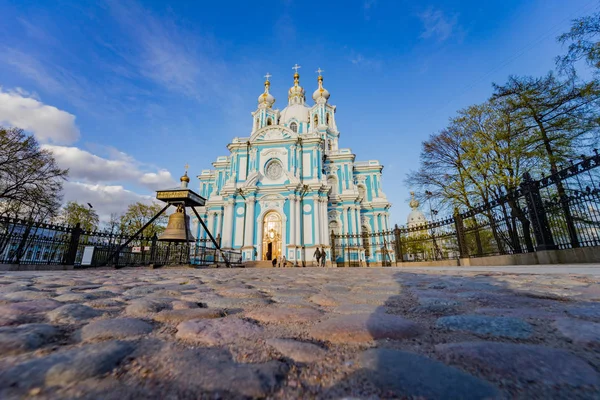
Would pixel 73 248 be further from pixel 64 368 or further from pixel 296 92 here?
pixel 296 92

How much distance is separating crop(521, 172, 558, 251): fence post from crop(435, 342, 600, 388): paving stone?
8111 millimetres

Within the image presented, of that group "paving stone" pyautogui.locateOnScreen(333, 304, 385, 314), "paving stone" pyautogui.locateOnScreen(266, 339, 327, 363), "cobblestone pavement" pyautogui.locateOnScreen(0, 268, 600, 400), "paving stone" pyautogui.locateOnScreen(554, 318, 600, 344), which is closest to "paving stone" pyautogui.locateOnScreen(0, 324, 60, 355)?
"cobblestone pavement" pyautogui.locateOnScreen(0, 268, 600, 400)

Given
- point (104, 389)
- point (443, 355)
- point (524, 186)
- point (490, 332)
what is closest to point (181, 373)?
point (104, 389)

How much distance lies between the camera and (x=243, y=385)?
27.5 inches

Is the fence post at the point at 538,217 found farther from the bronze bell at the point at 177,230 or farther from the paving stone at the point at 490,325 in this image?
the bronze bell at the point at 177,230

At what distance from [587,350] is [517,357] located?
36cm

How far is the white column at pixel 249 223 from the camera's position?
72.1 ft

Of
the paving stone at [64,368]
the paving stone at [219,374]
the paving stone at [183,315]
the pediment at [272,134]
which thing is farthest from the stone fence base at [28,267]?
the pediment at [272,134]

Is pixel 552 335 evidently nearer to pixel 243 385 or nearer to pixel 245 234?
pixel 243 385

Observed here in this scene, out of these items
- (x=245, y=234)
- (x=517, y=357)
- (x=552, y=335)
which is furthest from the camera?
(x=245, y=234)

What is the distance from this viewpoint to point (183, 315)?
1548mm

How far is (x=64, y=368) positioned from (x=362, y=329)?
3.42ft

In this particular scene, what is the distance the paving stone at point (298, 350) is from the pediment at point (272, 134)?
2581 cm

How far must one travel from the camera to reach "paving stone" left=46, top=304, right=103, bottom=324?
1.37 meters
